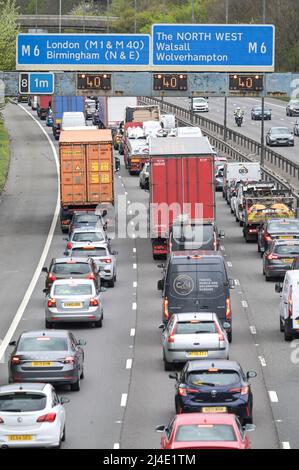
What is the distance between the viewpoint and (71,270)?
42.4 m

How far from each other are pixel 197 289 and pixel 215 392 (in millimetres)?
10057

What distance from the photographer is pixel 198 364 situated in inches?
1119

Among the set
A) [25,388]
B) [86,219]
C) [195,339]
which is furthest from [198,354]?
[86,219]

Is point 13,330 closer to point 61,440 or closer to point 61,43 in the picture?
point 61,440

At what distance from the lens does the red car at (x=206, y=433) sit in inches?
878

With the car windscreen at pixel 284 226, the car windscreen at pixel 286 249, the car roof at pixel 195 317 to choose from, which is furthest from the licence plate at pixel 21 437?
the car windscreen at pixel 284 226

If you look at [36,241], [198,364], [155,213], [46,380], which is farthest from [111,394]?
[36,241]

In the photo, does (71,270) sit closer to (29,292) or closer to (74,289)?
(74,289)

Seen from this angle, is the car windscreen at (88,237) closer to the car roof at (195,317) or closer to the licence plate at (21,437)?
the car roof at (195,317)

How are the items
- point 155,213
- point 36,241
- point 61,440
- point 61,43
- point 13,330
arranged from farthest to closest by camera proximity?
point 61,43 → point 36,241 → point 155,213 → point 13,330 → point 61,440

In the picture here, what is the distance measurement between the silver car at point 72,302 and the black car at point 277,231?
11049mm

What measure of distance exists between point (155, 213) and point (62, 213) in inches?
382

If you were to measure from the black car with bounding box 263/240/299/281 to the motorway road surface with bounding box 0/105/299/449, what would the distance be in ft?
1.77

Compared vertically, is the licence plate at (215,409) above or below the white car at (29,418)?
below
